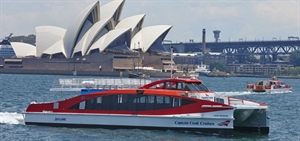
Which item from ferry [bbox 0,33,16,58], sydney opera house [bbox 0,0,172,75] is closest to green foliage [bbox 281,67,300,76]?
sydney opera house [bbox 0,0,172,75]

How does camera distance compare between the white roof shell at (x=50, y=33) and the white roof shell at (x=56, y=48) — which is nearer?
the white roof shell at (x=50, y=33)

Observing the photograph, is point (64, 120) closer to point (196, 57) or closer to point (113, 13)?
point (113, 13)

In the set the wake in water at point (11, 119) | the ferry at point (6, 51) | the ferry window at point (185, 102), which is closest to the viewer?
the ferry window at point (185, 102)

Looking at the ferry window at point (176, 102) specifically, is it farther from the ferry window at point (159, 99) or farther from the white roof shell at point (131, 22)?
the white roof shell at point (131, 22)

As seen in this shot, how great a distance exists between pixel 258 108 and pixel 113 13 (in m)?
87.2

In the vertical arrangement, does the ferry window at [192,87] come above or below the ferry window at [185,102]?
above

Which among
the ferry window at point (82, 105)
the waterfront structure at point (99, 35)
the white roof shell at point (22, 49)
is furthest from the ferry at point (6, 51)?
the ferry window at point (82, 105)

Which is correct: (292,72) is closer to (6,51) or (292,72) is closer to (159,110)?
(6,51)

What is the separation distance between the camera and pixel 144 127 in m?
24.0

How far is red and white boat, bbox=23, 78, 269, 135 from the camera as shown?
77.6 feet

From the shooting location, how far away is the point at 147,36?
4887 inches

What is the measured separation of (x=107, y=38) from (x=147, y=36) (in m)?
10.3

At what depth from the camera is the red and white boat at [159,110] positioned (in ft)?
77.6

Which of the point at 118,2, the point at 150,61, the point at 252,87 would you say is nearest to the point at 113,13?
the point at 118,2
